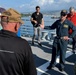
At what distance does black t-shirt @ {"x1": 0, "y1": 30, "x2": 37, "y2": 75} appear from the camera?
7.30ft

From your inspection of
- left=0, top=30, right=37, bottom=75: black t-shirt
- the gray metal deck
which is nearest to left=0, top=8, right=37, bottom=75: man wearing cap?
left=0, top=30, right=37, bottom=75: black t-shirt

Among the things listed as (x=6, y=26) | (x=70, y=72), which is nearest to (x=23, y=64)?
(x=6, y=26)

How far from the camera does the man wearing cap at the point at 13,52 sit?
7.31 ft

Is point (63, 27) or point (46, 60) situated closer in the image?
point (63, 27)

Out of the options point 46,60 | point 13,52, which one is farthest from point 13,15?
point 46,60

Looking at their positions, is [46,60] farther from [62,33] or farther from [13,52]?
[13,52]

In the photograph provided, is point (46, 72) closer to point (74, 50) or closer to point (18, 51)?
point (74, 50)

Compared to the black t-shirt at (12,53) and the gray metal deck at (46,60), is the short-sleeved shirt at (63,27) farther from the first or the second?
the black t-shirt at (12,53)

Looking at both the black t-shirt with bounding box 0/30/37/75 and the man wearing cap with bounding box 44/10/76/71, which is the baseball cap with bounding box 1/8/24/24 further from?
the man wearing cap with bounding box 44/10/76/71

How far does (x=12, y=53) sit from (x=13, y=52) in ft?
0.04

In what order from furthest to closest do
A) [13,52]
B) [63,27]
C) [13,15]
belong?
[63,27] → [13,15] → [13,52]

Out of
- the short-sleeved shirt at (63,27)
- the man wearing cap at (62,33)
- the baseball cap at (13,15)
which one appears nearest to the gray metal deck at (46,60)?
the man wearing cap at (62,33)

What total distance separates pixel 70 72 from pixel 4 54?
4.68 metres

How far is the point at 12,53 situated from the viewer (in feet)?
7.32
